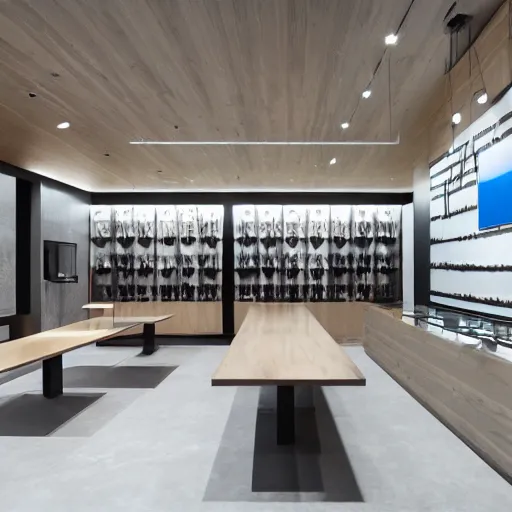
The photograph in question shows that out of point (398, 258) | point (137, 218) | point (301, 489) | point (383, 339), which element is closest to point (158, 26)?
point (301, 489)

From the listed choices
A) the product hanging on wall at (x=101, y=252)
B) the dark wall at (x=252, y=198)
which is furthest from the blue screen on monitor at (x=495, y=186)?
the product hanging on wall at (x=101, y=252)

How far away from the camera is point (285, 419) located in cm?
317

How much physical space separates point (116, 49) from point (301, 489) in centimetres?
279

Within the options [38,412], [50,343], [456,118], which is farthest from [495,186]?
[38,412]

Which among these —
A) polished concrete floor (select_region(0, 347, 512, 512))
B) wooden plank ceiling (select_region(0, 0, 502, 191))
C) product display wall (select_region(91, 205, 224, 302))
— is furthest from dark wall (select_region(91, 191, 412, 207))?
polished concrete floor (select_region(0, 347, 512, 512))

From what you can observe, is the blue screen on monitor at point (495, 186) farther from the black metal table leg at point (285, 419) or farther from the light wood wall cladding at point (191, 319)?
the light wood wall cladding at point (191, 319)

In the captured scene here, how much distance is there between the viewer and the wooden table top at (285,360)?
2207 millimetres

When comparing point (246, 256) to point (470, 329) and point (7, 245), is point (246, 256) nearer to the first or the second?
point (7, 245)

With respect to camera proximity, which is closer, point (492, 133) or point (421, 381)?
point (492, 133)

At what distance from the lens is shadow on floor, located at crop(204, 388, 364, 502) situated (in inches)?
97.3

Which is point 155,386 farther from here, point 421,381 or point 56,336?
point 421,381

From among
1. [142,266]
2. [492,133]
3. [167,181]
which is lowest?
[142,266]

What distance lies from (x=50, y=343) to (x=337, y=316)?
5.36 meters

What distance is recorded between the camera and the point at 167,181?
7191 mm
